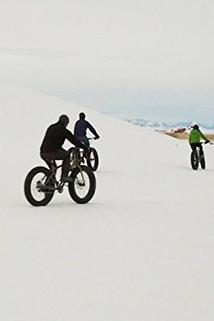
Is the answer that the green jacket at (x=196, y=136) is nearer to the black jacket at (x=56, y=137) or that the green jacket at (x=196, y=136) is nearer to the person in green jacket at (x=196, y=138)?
the person in green jacket at (x=196, y=138)

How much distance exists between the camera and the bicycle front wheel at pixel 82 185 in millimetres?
15941

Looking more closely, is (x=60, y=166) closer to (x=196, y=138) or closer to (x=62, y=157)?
(x=62, y=157)

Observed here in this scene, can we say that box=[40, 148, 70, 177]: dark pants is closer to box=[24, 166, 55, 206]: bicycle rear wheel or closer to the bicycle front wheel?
the bicycle front wheel

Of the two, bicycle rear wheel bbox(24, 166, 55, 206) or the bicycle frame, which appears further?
the bicycle frame

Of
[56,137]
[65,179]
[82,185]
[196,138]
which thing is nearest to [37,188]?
[65,179]

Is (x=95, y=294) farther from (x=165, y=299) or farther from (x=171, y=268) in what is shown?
(x=171, y=268)

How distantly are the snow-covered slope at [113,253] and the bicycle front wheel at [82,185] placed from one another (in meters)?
0.21

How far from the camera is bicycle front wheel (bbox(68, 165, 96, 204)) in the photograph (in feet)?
52.3

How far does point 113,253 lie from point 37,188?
545 centimetres

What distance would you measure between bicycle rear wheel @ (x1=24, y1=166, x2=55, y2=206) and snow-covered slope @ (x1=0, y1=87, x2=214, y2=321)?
0.78 feet

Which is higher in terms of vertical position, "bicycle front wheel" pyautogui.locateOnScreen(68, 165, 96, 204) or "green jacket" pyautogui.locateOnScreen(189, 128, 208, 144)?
"green jacket" pyautogui.locateOnScreen(189, 128, 208, 144)

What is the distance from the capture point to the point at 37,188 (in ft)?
51.0

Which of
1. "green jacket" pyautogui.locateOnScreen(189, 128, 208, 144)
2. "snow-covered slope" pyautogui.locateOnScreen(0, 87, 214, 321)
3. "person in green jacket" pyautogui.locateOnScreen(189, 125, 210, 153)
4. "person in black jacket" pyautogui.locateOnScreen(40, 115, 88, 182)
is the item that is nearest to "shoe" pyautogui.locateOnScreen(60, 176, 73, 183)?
"person in black jacket" pyautogui.locateOnScreen(40, 115, 88, 182)

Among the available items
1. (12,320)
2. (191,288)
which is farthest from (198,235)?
(12,320)
